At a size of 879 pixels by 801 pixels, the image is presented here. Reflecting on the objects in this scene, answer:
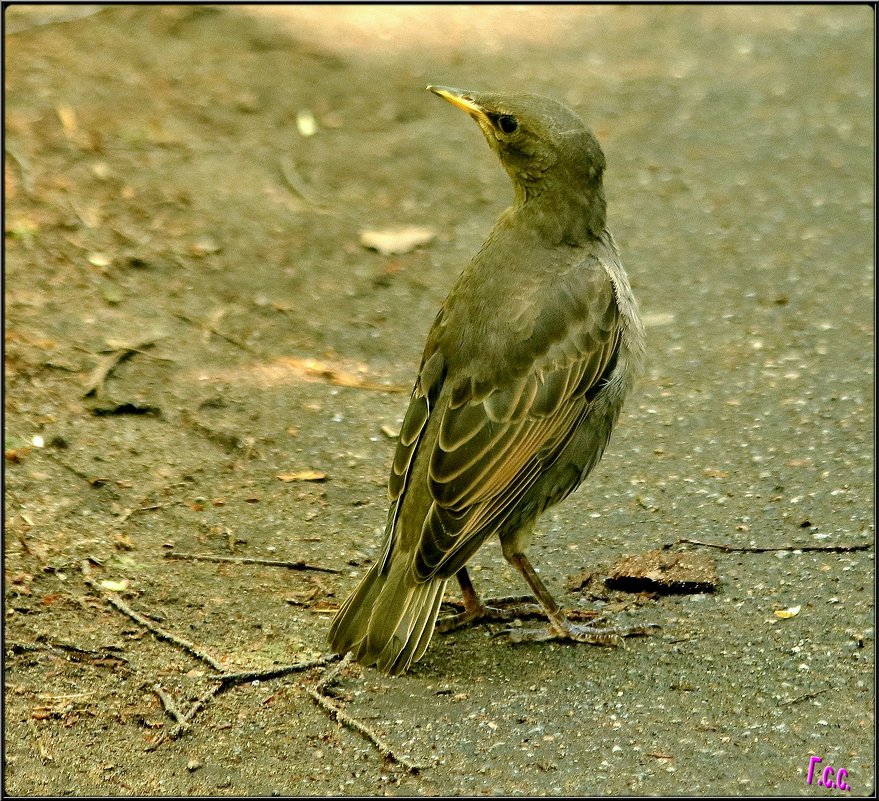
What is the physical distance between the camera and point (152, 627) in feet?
15.5

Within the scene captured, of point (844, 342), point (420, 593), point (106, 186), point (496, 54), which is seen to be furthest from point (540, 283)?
point (496, 54)

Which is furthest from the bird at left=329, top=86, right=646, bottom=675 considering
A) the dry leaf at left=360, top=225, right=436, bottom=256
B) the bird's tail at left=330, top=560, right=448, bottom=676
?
the dry leaf at left=360, top=225, right=436, bottom=256

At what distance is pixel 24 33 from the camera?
9445 millimetres

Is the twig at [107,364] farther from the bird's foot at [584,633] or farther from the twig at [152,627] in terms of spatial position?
the bird's foot at [584,633]

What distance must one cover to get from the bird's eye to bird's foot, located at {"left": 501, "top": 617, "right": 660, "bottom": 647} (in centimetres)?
183

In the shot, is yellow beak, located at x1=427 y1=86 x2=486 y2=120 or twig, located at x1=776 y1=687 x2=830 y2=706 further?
yellow beak, located at x1=427 y1=86 x2=486 y2=120

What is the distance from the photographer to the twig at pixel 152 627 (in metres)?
4.56

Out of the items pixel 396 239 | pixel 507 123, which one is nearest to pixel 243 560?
pixel 507 123

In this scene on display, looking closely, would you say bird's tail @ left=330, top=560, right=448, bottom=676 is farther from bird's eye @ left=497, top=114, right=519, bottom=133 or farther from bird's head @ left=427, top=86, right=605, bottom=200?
bird's eye @ left=497, top=114, right=519, bottom=133

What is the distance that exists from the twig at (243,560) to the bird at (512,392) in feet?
2.00

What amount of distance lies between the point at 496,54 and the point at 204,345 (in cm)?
463

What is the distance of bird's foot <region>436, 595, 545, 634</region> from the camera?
16.1 ft

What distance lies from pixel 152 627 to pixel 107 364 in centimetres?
201

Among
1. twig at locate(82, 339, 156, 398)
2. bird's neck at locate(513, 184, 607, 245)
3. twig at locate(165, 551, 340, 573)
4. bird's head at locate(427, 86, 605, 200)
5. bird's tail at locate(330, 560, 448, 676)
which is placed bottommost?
twig at locate(82, 339, 156, 398)
